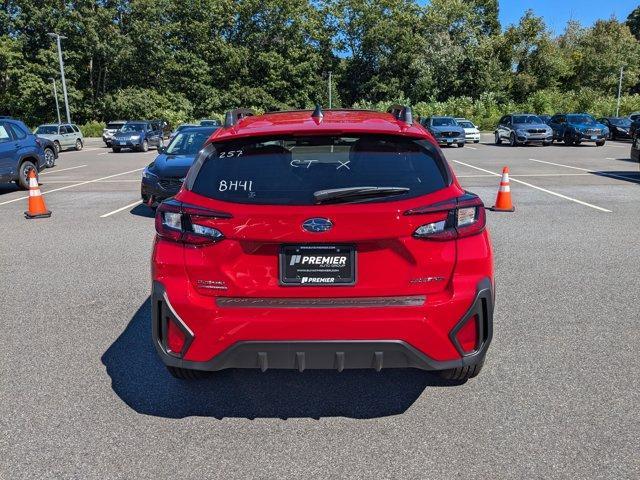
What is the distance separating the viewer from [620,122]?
35375mm

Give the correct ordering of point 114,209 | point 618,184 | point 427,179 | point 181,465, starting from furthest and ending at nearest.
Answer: point 618,184, point 114,209, point 427,179, point 181,465

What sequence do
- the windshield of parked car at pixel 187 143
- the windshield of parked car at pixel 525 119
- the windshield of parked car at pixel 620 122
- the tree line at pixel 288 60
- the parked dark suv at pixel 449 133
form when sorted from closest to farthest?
the windshield of parked car at pixel 187 143 < the parked dark suv at pixel 449 133 < the windshield of parked car at pixel 525 119 < the windshield of parked car at pixel 620 122 < the tree line at pixel 288 60

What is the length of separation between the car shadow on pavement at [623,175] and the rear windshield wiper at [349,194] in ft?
44.6

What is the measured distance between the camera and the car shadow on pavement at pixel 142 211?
10.3 meters

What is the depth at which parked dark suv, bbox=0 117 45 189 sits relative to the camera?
43.3ft

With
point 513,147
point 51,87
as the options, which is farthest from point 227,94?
point 513,147

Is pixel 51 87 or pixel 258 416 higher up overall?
pixel 51 87

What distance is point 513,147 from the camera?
30141 mm

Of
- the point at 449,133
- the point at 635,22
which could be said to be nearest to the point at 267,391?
the point at 449,133

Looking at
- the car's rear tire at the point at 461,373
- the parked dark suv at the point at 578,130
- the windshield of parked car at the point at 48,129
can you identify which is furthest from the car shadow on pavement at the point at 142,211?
the parked dark suv at the point at 578,130

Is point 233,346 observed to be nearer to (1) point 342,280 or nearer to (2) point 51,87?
(1) point 342,280

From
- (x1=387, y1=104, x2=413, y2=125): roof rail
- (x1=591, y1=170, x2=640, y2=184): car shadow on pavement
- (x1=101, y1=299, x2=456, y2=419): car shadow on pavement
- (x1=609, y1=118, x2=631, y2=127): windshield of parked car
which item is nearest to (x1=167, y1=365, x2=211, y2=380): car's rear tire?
(x1=101, y1=299, x2=456, y2=419): car shadow on pavement

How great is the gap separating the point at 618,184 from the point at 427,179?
12.7 m

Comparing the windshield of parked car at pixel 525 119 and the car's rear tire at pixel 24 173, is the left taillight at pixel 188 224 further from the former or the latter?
the windshield of parked car at pixel 525 119
